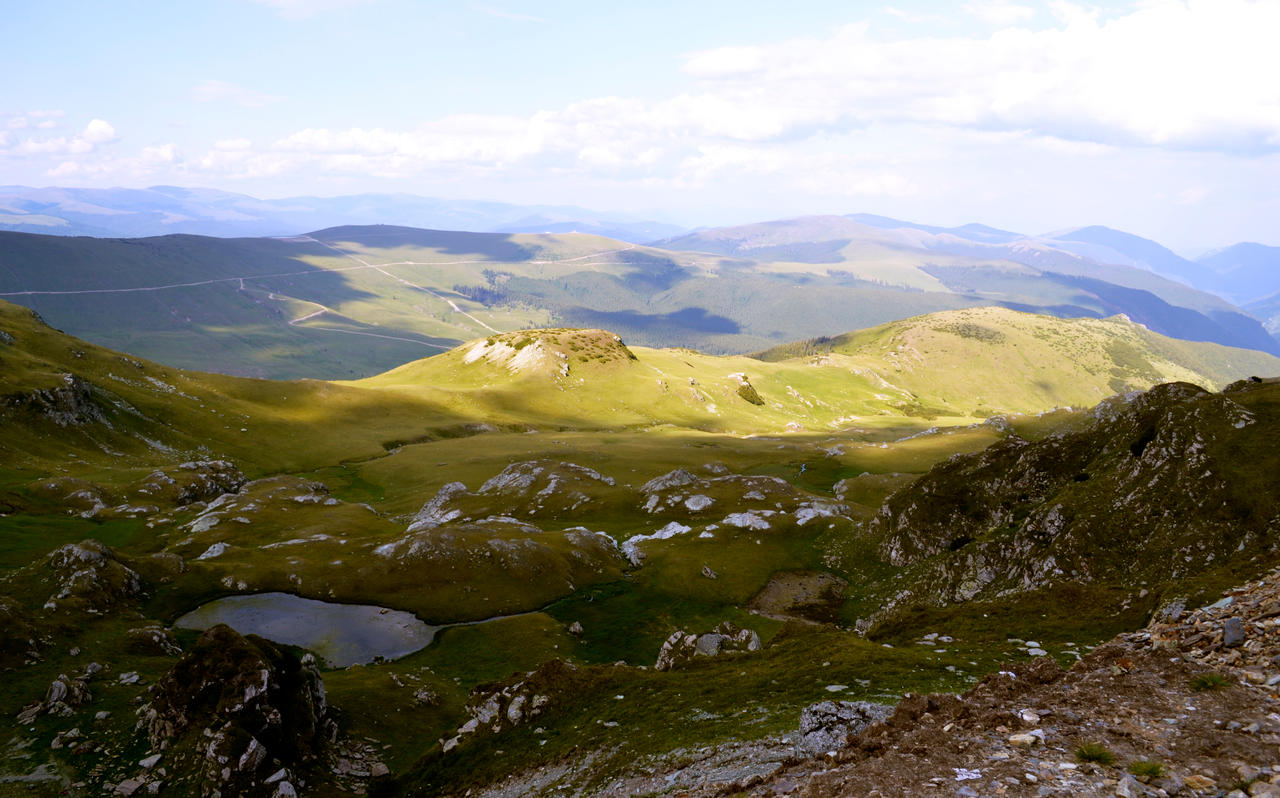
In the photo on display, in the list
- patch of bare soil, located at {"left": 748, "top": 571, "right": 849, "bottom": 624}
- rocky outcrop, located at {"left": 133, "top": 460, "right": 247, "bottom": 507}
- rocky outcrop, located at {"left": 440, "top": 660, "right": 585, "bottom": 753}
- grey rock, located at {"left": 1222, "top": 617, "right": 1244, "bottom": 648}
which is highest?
grey rock, located at {"left": 1222, "top": 617, "right": 1244, "bottom": 648}

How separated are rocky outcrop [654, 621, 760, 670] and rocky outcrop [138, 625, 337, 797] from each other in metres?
21.3

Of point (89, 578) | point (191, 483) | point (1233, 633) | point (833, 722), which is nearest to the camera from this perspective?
point (1233, 633)

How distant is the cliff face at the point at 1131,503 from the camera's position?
125 ft

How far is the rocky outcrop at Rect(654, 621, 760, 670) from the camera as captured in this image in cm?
4366

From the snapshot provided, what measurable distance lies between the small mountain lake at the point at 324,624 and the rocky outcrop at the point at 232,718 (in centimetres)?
2479

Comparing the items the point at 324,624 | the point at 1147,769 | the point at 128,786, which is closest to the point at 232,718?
the point at 128,786

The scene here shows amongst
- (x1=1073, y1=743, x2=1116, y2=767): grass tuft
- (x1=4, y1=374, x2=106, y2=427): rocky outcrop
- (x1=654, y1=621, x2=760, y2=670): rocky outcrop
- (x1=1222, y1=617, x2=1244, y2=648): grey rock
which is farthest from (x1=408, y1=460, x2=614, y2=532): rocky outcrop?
(x1=1073, y1=743, x2=1116, y2=767): grass tuft

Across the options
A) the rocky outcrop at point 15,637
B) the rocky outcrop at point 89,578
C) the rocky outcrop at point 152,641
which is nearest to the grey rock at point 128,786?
the rocky outcrop at point 15,637

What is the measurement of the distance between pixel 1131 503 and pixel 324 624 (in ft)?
231

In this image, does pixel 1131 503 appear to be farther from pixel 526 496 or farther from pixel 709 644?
pixel 526 496

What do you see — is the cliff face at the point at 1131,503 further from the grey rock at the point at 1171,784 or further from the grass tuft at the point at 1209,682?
the grey rock at the point at 1171,784

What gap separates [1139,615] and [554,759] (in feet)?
91.8

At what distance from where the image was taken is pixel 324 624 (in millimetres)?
66500

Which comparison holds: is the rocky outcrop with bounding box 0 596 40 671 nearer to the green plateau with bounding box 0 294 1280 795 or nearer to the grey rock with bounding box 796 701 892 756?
the green plateau with bounding box 0 294 1280 795
